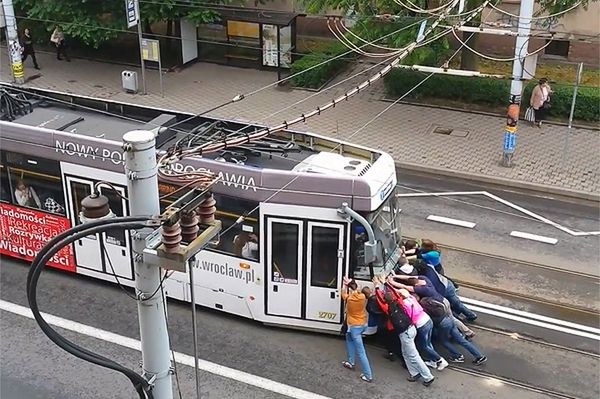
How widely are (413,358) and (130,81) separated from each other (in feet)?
49.6

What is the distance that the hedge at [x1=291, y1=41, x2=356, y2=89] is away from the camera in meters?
23.3

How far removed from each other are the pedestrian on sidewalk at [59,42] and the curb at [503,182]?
1259 cm

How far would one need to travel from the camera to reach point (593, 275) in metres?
13.6

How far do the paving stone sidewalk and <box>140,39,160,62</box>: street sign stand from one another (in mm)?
802

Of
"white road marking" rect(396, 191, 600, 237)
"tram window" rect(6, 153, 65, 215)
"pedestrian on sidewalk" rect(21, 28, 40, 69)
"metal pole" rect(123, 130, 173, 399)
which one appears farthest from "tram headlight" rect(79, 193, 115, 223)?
"pedestrian on sidewalk" rect(21, 28, 40, 69)

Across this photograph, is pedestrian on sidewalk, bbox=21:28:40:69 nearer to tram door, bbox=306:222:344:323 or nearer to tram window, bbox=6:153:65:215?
tram window, bbox=6:153:65:215

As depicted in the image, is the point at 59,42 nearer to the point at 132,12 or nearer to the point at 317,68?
the point at 132,12

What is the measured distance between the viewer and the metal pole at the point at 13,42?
22531mm

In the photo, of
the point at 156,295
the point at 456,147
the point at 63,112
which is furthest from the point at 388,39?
the point at 156,295

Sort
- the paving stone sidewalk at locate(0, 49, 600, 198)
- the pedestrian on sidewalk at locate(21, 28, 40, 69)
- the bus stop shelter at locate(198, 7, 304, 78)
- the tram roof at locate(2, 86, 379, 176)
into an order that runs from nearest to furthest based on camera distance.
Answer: the tram roof at locate(2, 86, 379, 176), the paving stone sidewalk at locate(0, 49, 600, 198), the bus stop shelter at locate(198, 7, 304, 78), the pedestrian on sidewalk at locate(21, 28, 40, 69)

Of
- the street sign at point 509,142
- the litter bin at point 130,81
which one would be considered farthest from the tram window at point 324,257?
the litter bin at point 130,81

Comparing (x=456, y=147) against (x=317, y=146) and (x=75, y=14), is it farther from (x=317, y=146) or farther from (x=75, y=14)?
(x=75, y=14)

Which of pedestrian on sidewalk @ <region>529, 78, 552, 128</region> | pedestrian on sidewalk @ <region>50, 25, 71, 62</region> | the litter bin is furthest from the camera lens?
pedestrian on sidewalk @ <region>50, 25, 71, 62</region>

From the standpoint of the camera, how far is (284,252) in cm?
1112
